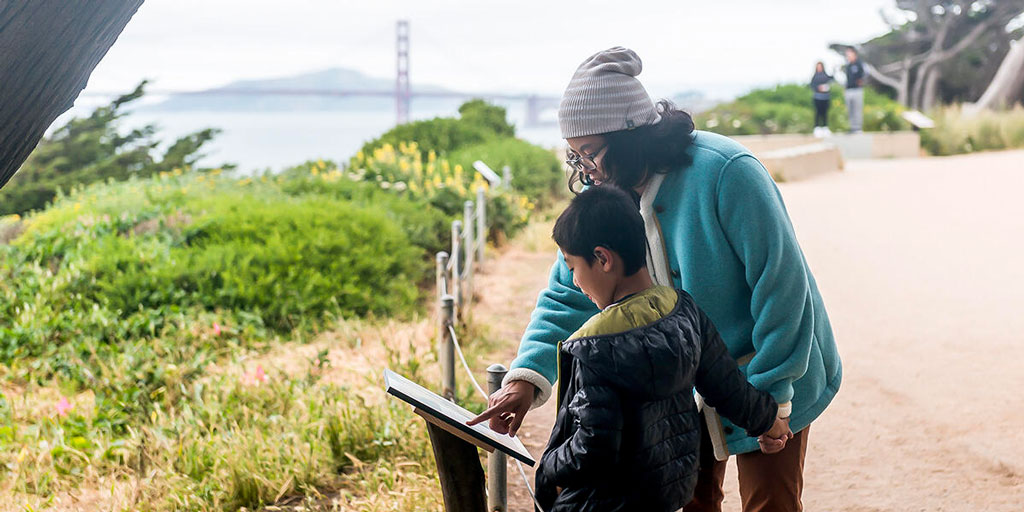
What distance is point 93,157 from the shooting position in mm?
16250

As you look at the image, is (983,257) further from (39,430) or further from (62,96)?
(62,96)

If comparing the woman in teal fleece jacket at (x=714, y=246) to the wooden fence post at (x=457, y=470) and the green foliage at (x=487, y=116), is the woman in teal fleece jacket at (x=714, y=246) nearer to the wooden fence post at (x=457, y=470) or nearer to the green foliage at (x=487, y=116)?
the wooden fence post at (x=457, y=470)

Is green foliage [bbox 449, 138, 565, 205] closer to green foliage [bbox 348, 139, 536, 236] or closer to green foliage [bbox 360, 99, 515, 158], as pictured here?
green foliage [bbox 360, 99, 515, 158]

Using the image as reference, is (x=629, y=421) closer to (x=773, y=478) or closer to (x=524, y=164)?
(x=773, y=478)

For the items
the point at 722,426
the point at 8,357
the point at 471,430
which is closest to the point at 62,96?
the point at 471,430

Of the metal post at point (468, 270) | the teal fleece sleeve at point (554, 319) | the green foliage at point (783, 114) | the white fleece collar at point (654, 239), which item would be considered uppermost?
the white fleece collar at point (654, 239)

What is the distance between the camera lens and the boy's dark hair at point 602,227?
182 centimetres

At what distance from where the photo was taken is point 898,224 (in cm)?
1066

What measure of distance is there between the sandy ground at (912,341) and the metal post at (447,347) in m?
0.52

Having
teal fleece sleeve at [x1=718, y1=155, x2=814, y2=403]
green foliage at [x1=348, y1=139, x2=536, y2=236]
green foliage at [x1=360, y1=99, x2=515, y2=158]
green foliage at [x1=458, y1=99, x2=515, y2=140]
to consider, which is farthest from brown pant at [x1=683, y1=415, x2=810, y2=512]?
green foliage at [x1=458, y1=99, x2=515, y2=140]

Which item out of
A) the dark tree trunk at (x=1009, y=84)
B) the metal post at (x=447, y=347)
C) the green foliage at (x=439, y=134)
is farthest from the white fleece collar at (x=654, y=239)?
the dark tree trunk at (x=1009, y=84)

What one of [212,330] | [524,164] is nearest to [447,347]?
[212,330]

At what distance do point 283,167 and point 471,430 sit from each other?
1119cm

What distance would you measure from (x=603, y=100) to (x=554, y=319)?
56cm
